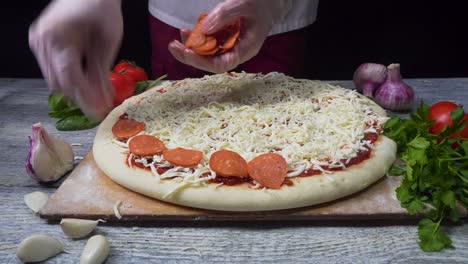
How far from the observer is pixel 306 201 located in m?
1.79

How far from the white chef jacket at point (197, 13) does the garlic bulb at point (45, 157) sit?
122cm

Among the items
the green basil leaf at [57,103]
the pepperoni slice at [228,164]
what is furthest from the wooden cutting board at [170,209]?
the green basil leaf at [57,103]

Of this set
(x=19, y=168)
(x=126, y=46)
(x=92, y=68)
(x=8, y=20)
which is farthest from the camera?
(x=126, y=46)

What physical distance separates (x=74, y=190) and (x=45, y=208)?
0.14m

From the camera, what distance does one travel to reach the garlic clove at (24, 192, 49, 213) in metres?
1.89

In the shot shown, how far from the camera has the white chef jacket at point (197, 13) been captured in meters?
2.99

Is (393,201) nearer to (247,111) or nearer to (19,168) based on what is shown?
(247,111)

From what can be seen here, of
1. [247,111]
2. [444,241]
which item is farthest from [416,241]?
[247,111]

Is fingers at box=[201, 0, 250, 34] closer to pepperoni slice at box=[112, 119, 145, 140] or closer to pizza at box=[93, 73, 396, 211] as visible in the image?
pizza at box=[93, 73, 396, 211]

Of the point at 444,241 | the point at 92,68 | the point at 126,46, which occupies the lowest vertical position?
the point at 126,46

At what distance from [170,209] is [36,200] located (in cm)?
53

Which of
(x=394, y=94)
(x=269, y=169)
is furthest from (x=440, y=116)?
(x=269, y=169)

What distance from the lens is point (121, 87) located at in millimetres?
2824

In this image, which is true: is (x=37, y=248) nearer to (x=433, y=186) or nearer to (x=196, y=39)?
(x=196, y=39)
